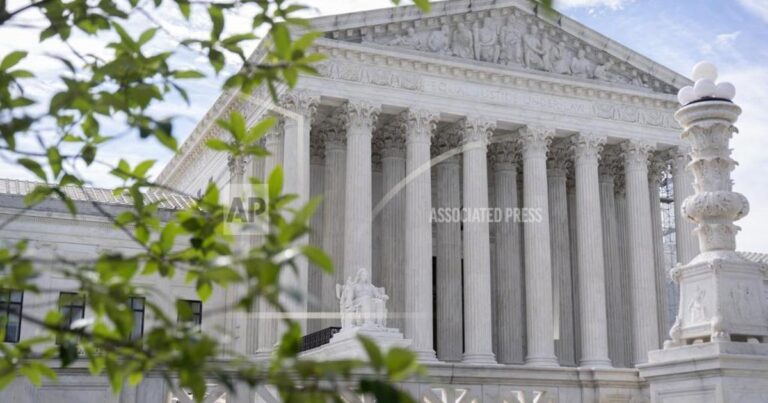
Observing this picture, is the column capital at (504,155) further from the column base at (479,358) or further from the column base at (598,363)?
the column base at (479,358)

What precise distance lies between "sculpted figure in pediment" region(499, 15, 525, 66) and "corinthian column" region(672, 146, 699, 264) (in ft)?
32.2

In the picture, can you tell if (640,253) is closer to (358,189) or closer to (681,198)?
(681,198)

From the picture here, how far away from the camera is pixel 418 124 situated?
136 ft

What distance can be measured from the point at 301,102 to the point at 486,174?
9.49 meters

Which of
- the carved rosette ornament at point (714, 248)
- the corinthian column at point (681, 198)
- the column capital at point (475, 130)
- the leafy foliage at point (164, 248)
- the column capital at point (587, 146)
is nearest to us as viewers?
the leafy foliage at point (164, 248)

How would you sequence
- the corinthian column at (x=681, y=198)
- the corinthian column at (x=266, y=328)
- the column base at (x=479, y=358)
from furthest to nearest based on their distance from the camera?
the corinthian column at (x=681, y=198) < the column base at (x=479, y=358) < the corinthian column at (x=266, y=328)

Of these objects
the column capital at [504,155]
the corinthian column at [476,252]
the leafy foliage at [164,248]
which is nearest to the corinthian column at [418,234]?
the corinthian column at [476,252]

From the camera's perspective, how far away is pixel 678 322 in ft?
45.3

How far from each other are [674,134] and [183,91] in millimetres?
44641

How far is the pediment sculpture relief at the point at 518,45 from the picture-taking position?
1684 inches

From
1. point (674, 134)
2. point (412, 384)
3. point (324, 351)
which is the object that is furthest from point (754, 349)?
point (674, 134)

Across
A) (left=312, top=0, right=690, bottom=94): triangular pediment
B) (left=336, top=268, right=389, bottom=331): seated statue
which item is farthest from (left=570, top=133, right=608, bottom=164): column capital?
(left=336, top=268, right=389, bottom=331): seated statue

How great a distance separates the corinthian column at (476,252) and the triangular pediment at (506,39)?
12.2 feet

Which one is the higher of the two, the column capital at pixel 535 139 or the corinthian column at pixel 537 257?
the column capital at pixel 535 139
